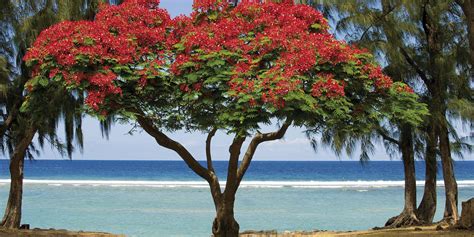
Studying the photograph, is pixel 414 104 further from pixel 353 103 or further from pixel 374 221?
pixel 374 221

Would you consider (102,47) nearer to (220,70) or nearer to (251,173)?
(220,70)

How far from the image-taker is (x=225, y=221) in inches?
416

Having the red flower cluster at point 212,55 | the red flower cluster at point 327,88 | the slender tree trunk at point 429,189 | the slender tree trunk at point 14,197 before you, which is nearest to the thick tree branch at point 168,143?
the red flower cluster at point 212,55

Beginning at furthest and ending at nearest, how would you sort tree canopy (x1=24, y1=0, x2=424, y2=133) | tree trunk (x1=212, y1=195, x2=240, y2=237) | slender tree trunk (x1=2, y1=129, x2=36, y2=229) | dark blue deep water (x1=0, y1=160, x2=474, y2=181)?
dark blue deep water (x1=0, y1=160, x2=474, y2=181), slender tree trunk (x1=2, y1=129, x2=36, y2=229), tree trunk (x1=212, y1=195, x2=240, y2=237), tree canopy (x1=24, y1=0, x2=424, y2=133)

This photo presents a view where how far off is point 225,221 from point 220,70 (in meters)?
3.24

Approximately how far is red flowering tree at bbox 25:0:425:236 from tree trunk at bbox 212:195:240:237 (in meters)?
1.75

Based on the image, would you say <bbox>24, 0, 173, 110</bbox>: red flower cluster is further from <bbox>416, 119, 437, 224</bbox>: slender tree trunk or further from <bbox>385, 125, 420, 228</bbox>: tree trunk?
<bbox>416, 119, 437, 224</bbox>: slender tree trunk

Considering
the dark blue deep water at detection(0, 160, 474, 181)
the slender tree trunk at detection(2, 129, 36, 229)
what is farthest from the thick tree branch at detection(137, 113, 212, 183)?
the dark blue deep water at detection(0, 160, 474, 181)

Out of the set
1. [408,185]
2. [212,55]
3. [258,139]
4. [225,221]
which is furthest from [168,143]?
[408,185]

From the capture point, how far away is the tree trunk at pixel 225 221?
34.7 ft

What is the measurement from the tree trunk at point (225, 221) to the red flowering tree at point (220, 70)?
5.74 ft

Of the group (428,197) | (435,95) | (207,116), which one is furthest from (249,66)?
(428,197)

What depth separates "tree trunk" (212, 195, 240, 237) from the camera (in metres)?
10.6

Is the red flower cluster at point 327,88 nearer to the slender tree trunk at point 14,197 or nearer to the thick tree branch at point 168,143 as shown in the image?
the thick tree branch at point 168,143
